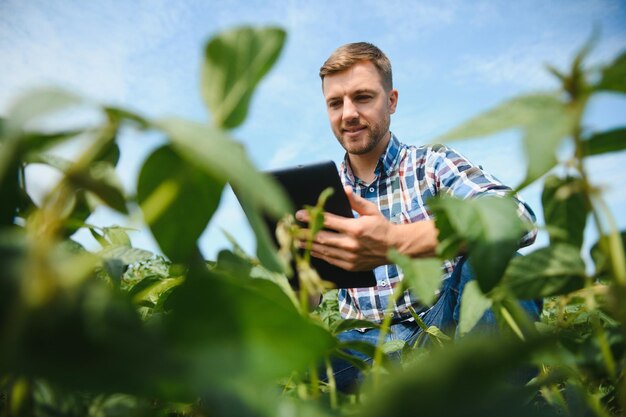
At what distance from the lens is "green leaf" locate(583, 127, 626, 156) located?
308 mm

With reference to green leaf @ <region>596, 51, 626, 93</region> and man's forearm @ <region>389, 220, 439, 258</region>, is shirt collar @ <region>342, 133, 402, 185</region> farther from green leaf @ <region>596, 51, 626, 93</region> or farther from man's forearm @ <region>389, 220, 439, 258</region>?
green leaf @ <region>596, 51, 626, 93</region>

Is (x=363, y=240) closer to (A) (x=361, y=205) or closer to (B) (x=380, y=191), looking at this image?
(A) (x=361, y=205)

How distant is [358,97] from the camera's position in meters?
2.86

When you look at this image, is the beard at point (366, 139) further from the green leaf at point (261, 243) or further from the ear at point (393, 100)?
the green leaf at point (261, 243)

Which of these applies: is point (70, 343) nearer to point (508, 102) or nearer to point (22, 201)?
point (22, 201)

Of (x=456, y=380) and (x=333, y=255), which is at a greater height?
(x=456, y=380)

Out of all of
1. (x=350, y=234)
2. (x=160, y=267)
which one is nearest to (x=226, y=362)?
(x=350, y=234)

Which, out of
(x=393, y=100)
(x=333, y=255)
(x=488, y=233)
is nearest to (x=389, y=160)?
(x=393, y=100)

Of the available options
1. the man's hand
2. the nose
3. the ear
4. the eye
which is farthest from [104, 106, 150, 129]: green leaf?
the ear

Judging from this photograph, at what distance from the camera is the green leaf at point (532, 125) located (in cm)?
26

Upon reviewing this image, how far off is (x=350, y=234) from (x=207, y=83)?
1.05m

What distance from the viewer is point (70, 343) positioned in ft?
0.64

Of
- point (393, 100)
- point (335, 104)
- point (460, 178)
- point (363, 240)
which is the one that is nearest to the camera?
point (363, 240)

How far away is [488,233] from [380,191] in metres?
2.35
